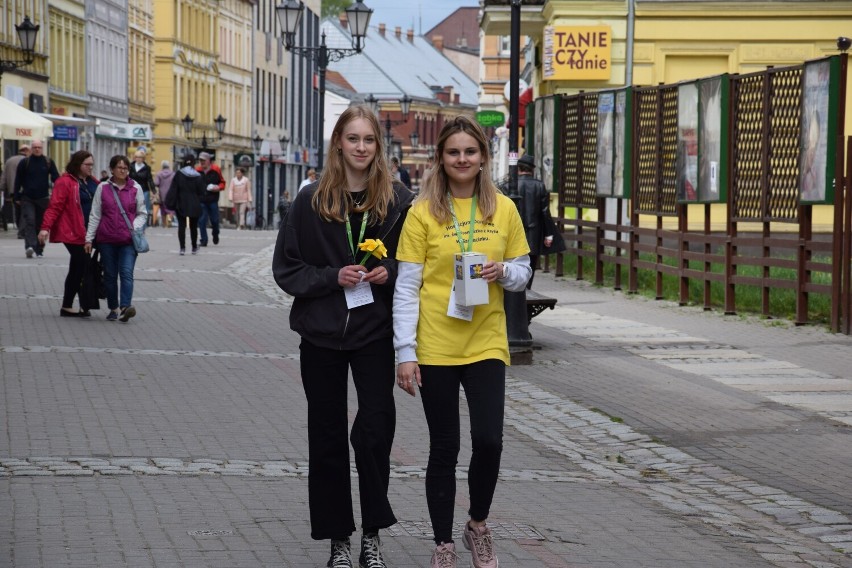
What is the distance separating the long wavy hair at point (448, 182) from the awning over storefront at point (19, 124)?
20888 mm

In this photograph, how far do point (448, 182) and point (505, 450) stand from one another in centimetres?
364

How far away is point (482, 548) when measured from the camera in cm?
630

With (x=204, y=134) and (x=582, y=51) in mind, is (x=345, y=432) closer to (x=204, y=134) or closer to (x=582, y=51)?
(x=582, y=51)

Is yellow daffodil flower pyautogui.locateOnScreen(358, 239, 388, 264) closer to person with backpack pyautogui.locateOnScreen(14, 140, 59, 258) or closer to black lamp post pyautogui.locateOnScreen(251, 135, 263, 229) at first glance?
person with backpack pyautogui.locateOnScreen(14, 140, 59, 258)

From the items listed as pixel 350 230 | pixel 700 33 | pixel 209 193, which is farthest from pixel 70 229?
pixel 700 33

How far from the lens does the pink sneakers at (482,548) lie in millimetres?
6293

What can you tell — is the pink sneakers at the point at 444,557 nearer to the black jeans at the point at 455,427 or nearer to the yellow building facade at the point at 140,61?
the black jeans at the point at 455,427

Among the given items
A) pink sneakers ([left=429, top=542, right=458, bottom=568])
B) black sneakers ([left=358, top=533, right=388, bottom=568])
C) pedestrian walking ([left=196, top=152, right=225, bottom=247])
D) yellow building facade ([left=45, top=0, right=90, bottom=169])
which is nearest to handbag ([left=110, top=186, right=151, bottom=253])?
black sneakers ([left=358, top=533, right=388, bottom=568])

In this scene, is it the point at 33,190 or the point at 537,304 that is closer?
the point at 537,304

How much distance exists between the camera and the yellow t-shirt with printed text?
6.19m

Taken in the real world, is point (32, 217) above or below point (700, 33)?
below

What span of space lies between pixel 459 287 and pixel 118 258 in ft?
36.6

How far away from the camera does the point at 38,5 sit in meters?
55.2

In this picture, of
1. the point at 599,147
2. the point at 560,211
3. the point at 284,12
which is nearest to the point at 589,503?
the point at 599,147
